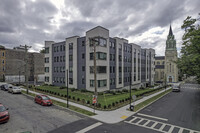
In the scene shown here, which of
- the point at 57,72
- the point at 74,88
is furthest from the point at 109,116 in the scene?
the point at 57,72

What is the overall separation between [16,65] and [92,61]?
4627cm

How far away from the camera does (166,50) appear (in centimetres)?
7831

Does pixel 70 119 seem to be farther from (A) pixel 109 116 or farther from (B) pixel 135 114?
(B) pixel 135 114

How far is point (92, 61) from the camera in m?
27.6

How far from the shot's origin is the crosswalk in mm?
11444

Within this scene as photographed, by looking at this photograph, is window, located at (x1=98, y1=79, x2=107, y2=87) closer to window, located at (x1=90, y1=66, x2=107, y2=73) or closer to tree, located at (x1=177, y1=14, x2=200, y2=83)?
window, located at (x1=90, y1=66, x2=107, y2=73)

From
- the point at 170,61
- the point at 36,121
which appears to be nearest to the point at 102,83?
the point at 36,121

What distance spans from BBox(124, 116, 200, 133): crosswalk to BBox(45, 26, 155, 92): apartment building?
1426cm

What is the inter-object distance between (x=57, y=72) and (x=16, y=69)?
3007 centimetres

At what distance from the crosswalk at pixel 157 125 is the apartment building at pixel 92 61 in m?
14.3

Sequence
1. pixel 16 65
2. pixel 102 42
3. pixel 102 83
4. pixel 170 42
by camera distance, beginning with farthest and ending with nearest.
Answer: pixel 170 42, pixel 16 65, pixel 102 83, pixel 102 42

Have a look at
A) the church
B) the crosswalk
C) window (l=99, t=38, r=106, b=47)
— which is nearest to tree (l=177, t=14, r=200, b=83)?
the crosswalk

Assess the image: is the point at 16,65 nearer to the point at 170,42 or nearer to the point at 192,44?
the point at 192,44

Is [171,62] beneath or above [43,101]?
above
